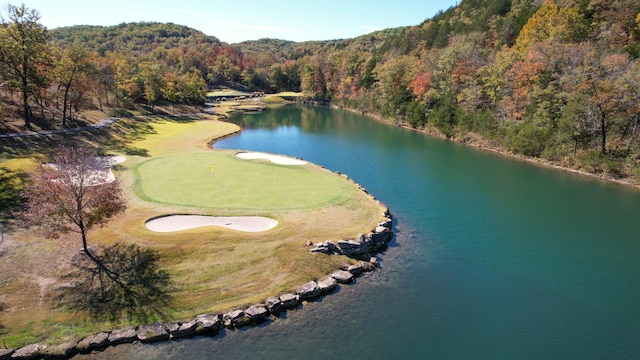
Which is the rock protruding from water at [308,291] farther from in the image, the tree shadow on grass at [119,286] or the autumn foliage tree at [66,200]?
the autumn foliage tree at [66,200]

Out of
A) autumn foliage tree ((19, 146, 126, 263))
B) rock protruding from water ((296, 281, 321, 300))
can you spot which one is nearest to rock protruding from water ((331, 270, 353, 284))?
rock protruding from water ((296, 281, 321, 300))

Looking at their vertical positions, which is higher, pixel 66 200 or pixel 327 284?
pixel 66 200

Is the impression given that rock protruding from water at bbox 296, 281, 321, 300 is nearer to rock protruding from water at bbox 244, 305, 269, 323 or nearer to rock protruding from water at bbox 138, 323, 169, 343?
rock protruding from water at bbox 244, 305, 269, 323

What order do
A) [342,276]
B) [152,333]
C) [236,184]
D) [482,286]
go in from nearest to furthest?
1. [152,333]
2. [482,286]
3. [342,276]
4. [236,184]

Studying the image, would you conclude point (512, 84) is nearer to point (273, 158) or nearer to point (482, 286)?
point (273, 158)

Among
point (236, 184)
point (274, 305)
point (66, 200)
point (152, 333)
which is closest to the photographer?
point (152, 333)

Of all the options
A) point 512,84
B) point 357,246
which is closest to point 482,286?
point 357,246

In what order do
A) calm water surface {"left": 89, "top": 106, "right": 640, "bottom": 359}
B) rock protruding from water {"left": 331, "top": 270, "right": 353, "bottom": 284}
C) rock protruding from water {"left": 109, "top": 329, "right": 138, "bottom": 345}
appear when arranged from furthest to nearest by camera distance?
rock protruding from water {"left": 331, "top": 270, "right": 353, "bottom": 284} → calm water surface {"left": 89, "top": 106, "right": 640, "bottom": 359} → rock protruding from water {"left": 109, "top": 329, "right": 138, "bottom": 345}

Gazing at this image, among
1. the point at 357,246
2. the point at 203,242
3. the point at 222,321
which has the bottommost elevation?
the point at 222,321
